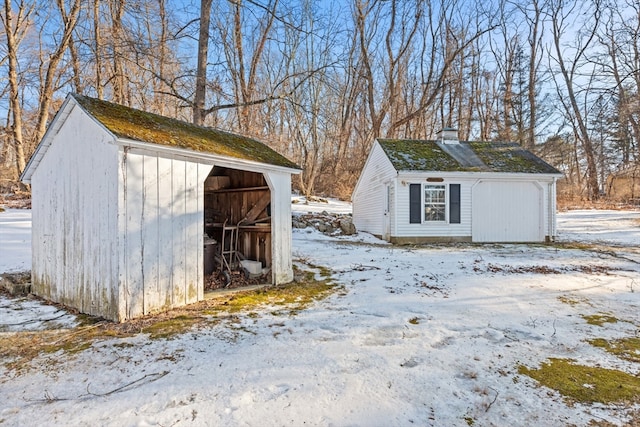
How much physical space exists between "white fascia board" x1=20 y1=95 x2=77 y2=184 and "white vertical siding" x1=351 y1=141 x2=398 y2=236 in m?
9.89

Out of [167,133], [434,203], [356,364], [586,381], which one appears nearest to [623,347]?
[586,381]

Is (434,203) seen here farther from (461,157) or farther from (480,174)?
(461,157)

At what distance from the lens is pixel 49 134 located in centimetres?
510

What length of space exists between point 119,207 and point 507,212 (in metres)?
13.2

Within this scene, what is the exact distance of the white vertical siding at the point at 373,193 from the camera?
13703 millimetres

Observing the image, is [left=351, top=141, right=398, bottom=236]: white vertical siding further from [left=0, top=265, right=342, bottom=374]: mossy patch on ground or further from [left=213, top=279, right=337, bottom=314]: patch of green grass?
[left=0, top=265, right=342, bottom=374]: mossy patch on ground

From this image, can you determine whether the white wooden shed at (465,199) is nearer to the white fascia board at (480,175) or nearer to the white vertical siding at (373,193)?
the white fascia board at (480,175)

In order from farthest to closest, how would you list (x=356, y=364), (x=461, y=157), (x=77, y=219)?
(x=461, y=157) → (x=77, y=219) → (x=356, y=364)

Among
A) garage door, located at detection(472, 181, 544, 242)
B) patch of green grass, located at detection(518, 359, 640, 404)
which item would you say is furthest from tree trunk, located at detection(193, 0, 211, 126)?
garage door, located at detection(472, 181, 544, 242)

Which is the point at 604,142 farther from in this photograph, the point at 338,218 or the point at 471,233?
the point at 338,218

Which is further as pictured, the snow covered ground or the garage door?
the garage door

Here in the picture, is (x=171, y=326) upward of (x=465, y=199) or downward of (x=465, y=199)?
downward

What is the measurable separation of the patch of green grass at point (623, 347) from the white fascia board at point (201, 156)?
511 cm

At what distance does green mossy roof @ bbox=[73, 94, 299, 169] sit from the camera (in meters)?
4.42
